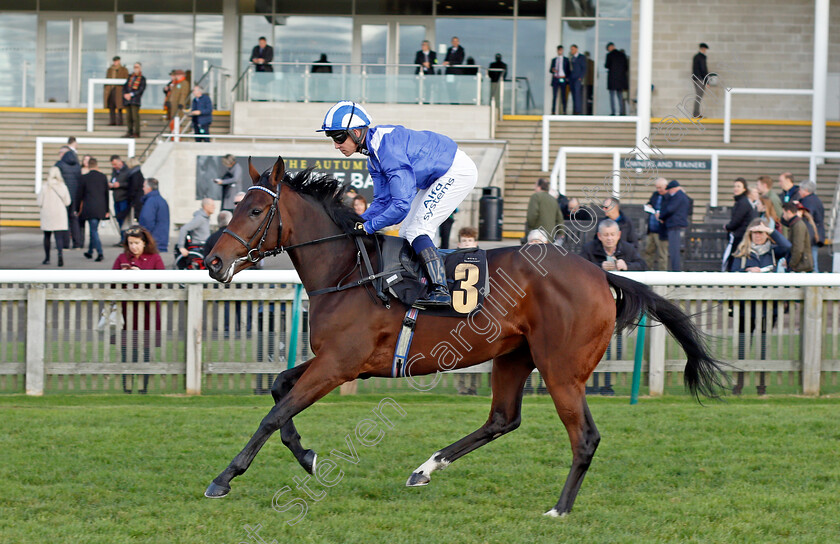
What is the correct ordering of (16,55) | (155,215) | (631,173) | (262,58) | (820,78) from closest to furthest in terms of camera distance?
1. (155,215)
2. (631,173)
3. (820,78)
4. (262,58)
5. (16,55)

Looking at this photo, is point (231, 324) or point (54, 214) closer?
point (231, 324)

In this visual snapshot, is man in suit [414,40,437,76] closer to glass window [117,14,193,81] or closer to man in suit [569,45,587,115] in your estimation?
man in suit [569,45,587,115]

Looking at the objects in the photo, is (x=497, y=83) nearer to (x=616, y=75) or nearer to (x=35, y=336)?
(x=616, y=75)

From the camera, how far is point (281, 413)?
15.3ft

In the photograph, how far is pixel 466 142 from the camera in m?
18.6

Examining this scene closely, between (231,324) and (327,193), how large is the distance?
255 centimetres

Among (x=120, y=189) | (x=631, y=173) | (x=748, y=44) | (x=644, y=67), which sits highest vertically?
(x=748, y=44)

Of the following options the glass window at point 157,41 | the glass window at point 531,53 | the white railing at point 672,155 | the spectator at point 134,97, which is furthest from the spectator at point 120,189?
the glass window at point 531,53

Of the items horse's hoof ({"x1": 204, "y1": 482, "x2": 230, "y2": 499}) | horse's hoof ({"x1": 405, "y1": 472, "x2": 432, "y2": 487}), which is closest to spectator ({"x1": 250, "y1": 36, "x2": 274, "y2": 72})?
horse's hoof ({"x1": 405, "y1": 472, "x2": 432, "y2": 487})

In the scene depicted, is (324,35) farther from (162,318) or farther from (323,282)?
(323,282)

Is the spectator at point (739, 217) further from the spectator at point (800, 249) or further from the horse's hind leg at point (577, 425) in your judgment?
the horse's hind leg at point (577, 425)

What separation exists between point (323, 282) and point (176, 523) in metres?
1.38

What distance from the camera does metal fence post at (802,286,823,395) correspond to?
25.6 feet

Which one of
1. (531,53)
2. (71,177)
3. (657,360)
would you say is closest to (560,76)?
(531,53)
